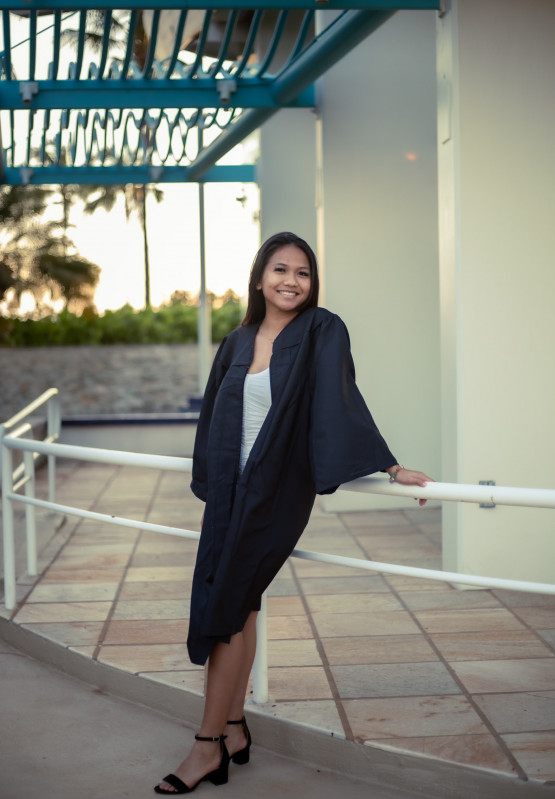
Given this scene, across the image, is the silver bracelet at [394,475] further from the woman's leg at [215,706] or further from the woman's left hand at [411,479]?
the woman's leg at [215,706]

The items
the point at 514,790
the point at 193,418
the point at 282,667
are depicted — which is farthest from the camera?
the point at 193,418

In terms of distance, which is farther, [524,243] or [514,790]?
[524,243]

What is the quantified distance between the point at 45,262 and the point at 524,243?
28810 mm

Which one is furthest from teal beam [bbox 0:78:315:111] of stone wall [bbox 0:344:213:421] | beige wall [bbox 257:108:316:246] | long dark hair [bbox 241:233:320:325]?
stone wall [bbox 0:344:213:421]

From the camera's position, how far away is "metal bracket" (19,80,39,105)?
18.5ft

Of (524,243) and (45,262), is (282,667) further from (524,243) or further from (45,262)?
(45,262)

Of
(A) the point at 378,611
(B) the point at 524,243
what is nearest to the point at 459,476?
(A) the point at 378,611

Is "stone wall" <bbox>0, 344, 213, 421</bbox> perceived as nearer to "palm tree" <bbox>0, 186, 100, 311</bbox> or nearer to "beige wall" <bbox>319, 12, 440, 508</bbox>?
"palm tree" <bbox>0, 186, 100, 311</bbox>

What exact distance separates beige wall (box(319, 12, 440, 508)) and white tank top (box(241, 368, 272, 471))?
368 centimetres

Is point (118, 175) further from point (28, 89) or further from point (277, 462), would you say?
point (277, 462)

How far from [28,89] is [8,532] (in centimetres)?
297

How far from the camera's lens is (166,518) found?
650 cm

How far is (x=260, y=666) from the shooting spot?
9.80ft

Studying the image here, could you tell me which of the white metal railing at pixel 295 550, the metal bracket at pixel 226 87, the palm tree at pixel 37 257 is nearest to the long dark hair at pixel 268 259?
the white metal railing at pixel 295 550
